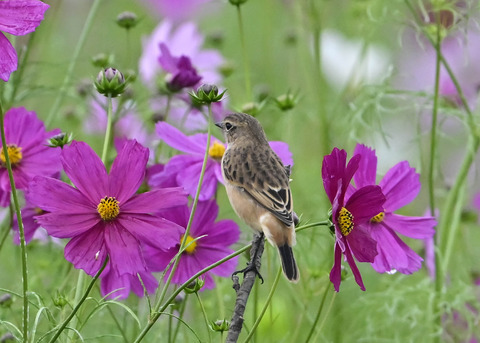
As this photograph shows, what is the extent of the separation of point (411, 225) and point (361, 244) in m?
0.14

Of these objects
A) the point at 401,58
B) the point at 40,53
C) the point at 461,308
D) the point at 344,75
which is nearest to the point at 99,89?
the point at 461,308

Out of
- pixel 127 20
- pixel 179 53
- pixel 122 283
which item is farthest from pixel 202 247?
pixel 179 53

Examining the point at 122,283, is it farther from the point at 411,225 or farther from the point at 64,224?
the point at 411,225

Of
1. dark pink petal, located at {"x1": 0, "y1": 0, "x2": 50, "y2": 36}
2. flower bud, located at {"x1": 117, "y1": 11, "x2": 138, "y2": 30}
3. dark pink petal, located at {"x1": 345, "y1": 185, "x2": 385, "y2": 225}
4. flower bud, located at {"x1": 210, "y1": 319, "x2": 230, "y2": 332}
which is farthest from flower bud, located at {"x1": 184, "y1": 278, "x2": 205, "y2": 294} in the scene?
flower bud, located at {"x1": 117, "y1": 11, "x2": 138, "y2": 30}

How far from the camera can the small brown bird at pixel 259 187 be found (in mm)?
730

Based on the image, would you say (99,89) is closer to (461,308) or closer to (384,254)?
(384,254)

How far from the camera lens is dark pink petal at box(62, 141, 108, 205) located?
0.71m

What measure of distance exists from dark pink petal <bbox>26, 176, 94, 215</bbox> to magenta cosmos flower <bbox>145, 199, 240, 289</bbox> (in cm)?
12

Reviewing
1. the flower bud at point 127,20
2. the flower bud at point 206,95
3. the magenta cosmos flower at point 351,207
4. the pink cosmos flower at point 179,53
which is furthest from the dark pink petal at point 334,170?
the pink cosmos flower at point 179,53

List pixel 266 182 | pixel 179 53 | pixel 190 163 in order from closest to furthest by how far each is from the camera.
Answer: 1. pixel 266 182
2. pixel 190 163
3. pixel 179 53

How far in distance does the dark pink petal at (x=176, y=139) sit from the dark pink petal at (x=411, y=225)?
0.22m

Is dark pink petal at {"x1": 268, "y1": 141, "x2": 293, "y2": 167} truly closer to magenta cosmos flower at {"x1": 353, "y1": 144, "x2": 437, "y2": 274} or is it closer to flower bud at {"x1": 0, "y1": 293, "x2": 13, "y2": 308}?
magenta cosmos flower at {"x1": 353, "y1": 144, "x2": 437, "y2": 274}

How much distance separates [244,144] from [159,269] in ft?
0.45

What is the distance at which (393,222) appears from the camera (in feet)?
2.71
